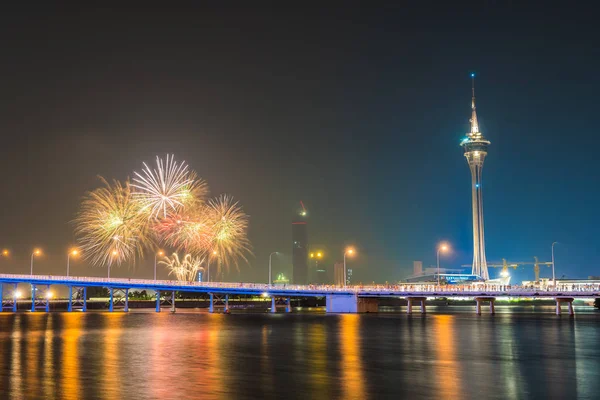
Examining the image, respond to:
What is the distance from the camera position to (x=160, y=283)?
453ft

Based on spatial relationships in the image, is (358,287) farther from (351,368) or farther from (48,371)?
(48,371)

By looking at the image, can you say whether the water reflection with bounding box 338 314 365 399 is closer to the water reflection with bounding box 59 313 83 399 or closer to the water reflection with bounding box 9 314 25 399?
the water reflection with bounding box 59 313 83 399

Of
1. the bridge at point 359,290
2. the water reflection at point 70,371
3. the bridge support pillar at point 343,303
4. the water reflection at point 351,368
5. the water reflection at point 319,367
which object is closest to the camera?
the water reflection at point 70,371

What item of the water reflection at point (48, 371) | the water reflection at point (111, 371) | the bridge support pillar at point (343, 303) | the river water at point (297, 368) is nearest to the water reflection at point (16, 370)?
→ the river water at point (297, 368)

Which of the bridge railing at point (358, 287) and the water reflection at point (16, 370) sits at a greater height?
the bridge railing at point (358, 287)

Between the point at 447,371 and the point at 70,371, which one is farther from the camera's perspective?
the point at 447,371

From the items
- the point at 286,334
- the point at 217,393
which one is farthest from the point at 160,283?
the point at 217,393

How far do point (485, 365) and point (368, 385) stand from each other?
10.5 meters

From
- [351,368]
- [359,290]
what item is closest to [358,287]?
[359,290]

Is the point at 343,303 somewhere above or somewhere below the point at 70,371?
below

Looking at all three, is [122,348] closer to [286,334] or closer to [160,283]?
[286,334]

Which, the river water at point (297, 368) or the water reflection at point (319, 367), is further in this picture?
the water reflection at point (319, 367)

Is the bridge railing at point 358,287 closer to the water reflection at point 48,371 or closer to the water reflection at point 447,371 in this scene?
the water reflection at point 447,371

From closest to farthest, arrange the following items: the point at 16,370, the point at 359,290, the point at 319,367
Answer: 1. the point at 16,370
2. the point at 319,367
3. the point at 359,290
